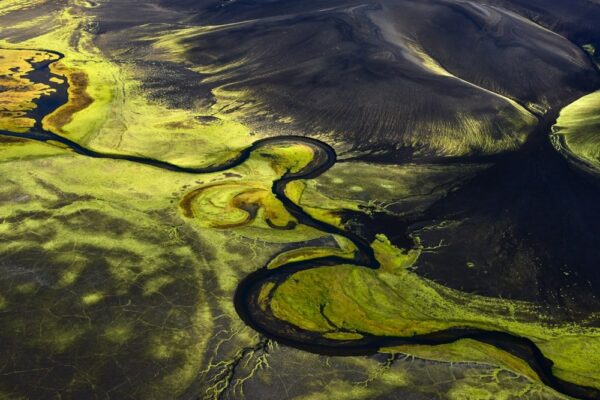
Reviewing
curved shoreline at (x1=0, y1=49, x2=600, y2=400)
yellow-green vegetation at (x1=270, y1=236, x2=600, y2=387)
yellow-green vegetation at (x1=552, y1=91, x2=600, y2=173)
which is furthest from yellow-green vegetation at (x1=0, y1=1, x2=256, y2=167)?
yellow-green vegetation at (x1=552, y1=91, x2=600, y2=173)

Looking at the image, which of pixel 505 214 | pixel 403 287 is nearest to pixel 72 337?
pixel 403 287

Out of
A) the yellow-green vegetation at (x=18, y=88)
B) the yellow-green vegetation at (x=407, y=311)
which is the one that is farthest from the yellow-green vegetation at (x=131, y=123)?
the yellow-green vegetation at (x=407, y=311)

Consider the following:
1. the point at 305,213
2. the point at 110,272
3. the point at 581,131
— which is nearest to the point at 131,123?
the point at 305,213

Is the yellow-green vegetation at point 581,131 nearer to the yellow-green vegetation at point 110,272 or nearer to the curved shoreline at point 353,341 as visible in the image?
the curved shoreline at point 353,341

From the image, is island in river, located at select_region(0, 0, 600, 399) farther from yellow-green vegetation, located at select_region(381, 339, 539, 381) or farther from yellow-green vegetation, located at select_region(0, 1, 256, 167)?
yellow-green vegetation, located at select_region(0, 1, 256, 167)

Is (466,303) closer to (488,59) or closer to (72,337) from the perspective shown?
(72,337)

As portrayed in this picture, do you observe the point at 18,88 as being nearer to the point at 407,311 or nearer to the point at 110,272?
the point at 110,272
